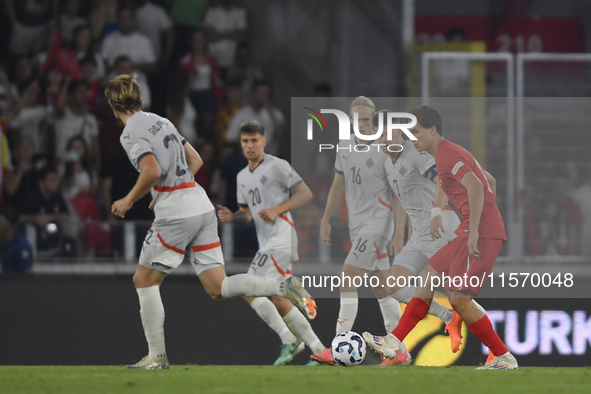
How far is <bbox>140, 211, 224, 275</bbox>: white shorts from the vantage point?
604 cm

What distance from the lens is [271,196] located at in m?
7.24

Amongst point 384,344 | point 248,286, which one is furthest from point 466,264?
point 248,286

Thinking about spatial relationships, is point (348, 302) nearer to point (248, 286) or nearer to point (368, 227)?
point (368, 227)

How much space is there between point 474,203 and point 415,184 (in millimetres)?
768

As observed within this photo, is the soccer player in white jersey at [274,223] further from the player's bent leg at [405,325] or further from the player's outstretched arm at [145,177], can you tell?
the player's outstretched arm at [145,177]

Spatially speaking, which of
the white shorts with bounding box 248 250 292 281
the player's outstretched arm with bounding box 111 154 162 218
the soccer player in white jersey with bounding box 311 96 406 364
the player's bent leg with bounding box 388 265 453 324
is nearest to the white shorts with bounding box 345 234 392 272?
the soccer player in white jersey with bounding box 311 96 406 364

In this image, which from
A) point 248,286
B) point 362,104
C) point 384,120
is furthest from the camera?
point 362,104

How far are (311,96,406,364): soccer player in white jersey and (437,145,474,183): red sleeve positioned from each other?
2.36ft

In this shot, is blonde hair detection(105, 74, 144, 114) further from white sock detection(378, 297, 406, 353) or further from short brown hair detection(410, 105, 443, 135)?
white sock detection(378, 297, 406, 353)

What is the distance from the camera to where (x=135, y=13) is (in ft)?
32.6

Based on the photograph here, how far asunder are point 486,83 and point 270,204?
2471mm

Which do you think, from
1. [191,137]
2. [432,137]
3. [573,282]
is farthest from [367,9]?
[573,282]

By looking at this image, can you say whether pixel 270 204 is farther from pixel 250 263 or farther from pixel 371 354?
pixel 371 354

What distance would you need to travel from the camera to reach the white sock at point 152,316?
6066mm
